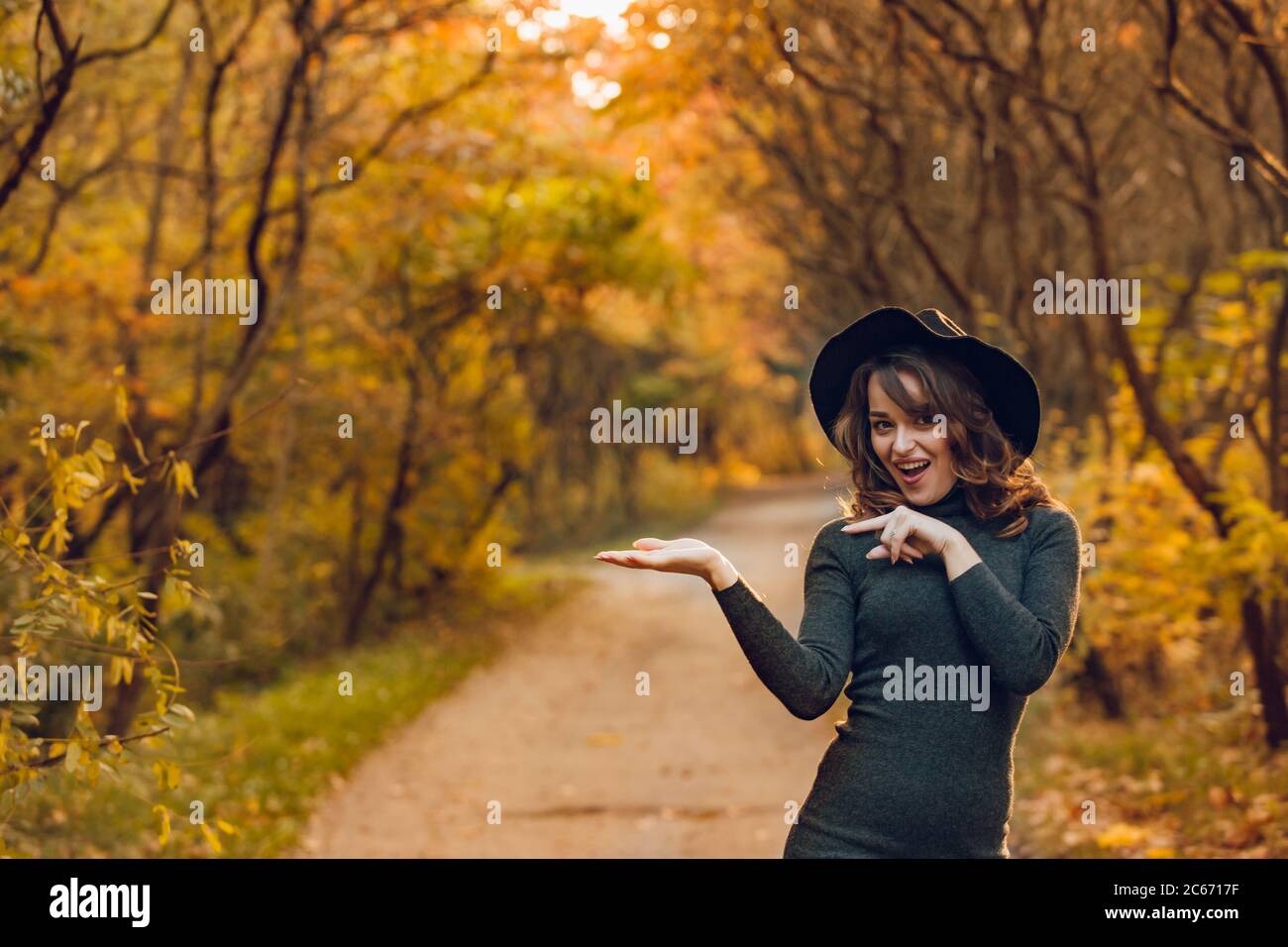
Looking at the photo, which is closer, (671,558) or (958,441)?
(671,558)

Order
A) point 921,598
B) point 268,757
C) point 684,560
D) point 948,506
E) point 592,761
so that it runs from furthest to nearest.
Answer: point 592,761, point 268,757, point 948,506, point 921,598, point 684,560

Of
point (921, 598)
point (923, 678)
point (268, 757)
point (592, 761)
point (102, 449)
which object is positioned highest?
point (102, 449)

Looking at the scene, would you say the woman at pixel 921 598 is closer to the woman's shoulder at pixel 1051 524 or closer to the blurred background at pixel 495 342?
the woman's shoulder at pixel 1051 524

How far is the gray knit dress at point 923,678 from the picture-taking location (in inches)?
97.2

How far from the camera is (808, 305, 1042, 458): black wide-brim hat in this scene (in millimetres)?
2721

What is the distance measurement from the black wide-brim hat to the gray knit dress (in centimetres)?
21

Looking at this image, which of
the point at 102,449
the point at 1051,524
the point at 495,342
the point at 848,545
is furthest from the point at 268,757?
the point at 495,342

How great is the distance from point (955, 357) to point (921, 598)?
1.75ft

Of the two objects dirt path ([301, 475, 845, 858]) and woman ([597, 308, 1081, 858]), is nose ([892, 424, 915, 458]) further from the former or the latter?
dirt path ([301, 475, 845, 858])

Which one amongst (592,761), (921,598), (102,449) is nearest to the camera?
(921,598)

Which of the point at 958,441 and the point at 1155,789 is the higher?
the point at 958,441

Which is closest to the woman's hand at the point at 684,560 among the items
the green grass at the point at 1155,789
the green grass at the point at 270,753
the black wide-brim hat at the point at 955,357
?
the black wide-brim hat at the point at 955,357

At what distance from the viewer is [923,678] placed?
2.59m

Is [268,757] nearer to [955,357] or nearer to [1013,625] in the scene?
[955,357]
